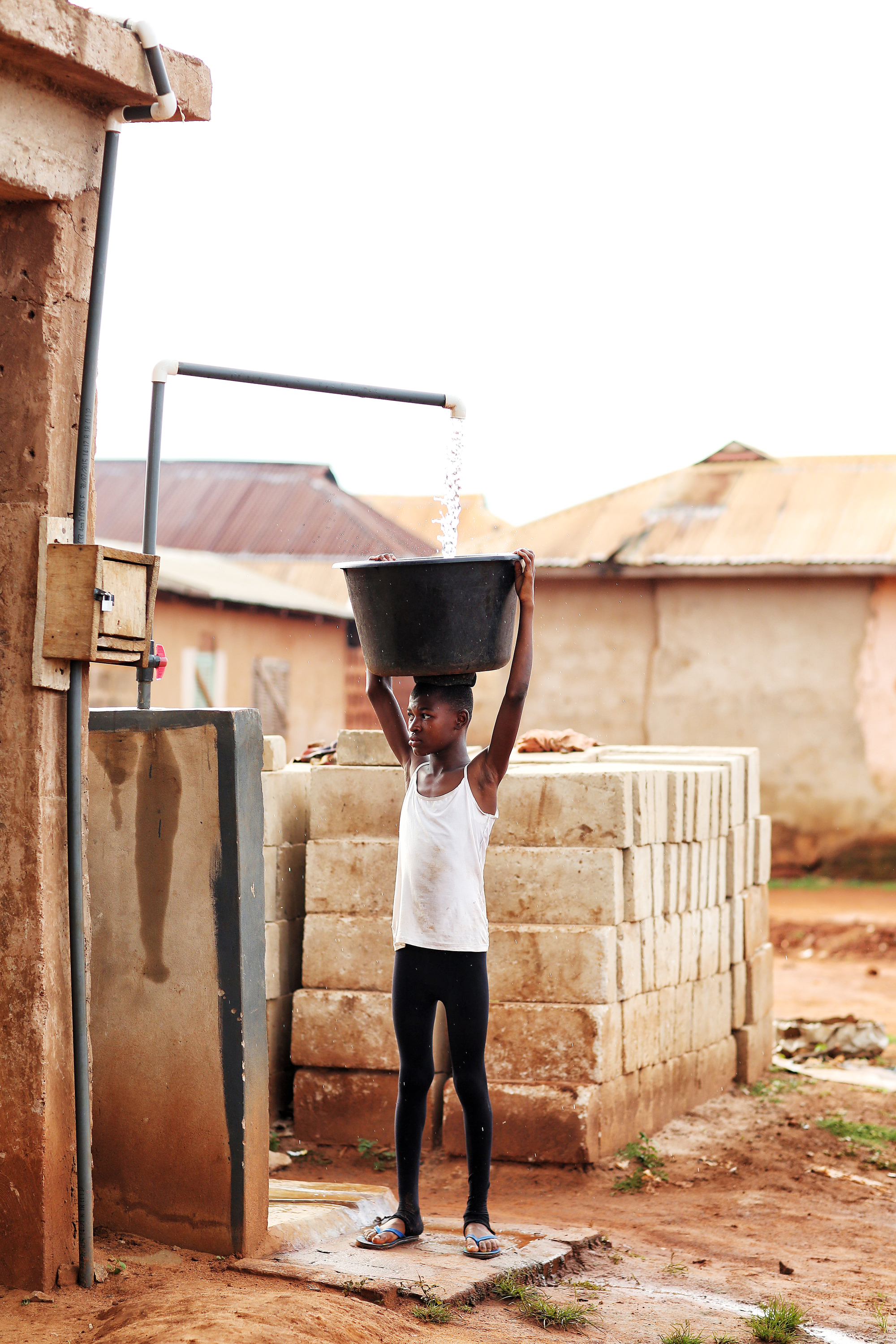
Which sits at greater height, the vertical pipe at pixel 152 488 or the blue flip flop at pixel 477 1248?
the vertical pipe at pixel 152 488

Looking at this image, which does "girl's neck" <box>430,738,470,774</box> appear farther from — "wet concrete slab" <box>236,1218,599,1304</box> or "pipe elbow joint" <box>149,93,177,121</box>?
"pipe elbow joint" <box>149,93,177,121</box>

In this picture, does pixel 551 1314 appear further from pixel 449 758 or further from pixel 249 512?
pixel 249 512

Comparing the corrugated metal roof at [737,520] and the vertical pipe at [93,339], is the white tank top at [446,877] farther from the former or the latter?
the corrugated metal roof at [737,520]

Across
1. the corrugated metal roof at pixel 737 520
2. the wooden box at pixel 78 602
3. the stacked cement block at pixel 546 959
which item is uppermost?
the corrugated metal roof at pixel 737 520

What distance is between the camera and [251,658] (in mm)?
19078


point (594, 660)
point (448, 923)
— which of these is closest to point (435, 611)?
point (448, 923)

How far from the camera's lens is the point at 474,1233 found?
4.52m

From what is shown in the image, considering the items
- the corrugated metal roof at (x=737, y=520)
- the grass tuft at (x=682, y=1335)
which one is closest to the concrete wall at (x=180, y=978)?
the grass tuft at (x=682, y=1335)

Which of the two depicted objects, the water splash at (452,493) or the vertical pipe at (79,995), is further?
the water splash at (452,493)

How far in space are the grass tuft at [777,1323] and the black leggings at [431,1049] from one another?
0.90m

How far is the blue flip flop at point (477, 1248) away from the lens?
446 cm

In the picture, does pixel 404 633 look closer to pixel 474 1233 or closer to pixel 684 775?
pixel 474 1233

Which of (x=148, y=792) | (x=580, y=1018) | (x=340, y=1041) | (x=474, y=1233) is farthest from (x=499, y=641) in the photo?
(x=340, y=1041)

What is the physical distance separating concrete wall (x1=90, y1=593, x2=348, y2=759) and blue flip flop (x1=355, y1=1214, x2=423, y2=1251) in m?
11.3
